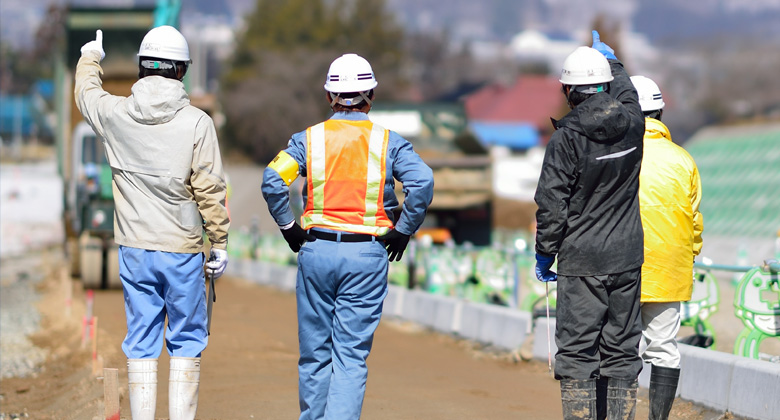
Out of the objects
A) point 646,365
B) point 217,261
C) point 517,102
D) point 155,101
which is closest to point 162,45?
point 155,101

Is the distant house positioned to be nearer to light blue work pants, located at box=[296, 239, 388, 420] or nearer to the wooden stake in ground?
the wooden stake in ground

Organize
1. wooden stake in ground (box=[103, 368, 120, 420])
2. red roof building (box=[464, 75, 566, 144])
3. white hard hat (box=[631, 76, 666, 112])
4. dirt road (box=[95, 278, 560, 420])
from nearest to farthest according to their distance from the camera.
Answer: wooden stake in ground (box=[103, 368, 120, 420])
white hard hat (box=[631, 76, 666, 112])
dirt road (box=[95, 278, 560, 420])
red roof building (box=[464, 75, 566, 144])

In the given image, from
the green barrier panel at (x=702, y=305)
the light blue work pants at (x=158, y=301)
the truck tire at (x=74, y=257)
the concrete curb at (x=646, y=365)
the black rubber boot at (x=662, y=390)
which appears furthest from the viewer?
the truck tire at (x=74, y=257)

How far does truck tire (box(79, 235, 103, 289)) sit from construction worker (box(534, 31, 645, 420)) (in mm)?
14638

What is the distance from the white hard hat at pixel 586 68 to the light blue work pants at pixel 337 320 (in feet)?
4.52

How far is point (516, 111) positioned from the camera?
112 m

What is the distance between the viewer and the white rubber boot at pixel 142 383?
607 cm

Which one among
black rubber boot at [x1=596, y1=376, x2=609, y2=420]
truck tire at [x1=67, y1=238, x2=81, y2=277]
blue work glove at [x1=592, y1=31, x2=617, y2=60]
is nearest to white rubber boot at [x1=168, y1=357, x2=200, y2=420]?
black rubber boot at [x1=596, y1=376, x2=609, y2=420]

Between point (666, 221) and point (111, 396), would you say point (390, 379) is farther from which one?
point (666, 221)

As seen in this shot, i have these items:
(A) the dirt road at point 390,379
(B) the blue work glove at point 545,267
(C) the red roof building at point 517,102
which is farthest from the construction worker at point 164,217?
(C) the red roof building at point 517,102

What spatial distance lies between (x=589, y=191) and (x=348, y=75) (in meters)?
1.40

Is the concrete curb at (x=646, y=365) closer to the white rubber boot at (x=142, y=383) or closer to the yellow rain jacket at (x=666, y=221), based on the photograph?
the yellow rain jacket at (x=666, y=221)

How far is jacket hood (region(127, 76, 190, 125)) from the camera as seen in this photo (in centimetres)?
609

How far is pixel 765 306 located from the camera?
7930 mm
